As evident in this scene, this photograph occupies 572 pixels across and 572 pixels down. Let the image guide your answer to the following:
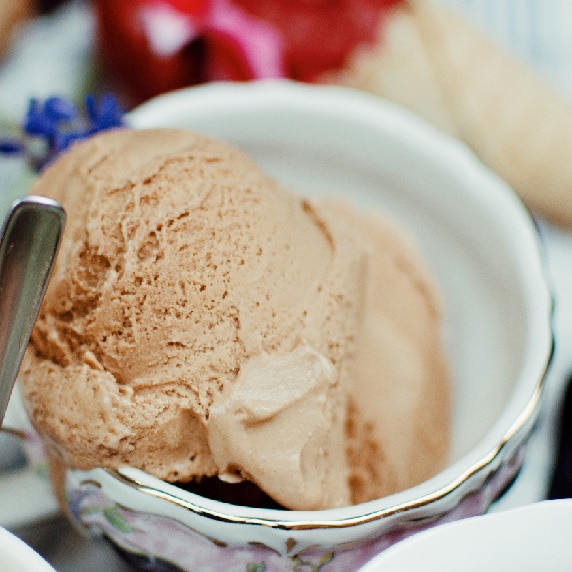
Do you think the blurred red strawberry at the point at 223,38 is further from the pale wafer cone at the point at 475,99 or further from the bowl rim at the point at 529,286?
the bowl rim at the point at 529,286

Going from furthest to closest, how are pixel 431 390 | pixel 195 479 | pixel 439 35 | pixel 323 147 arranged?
1. pixel 439 35
2. pixel 323 147
3. pixel 431 390
4. pixel 195 479

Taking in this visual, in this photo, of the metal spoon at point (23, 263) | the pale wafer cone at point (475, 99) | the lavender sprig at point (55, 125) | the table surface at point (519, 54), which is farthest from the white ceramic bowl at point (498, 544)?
the pale wafer cone at point (475, 99)

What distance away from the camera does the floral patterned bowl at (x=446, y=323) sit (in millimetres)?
Result: 569

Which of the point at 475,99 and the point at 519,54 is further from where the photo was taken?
the point at 519,54

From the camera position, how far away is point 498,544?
1.67 feet

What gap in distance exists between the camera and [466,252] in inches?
32.9

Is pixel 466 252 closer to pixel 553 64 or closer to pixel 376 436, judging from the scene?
pixel 376 436

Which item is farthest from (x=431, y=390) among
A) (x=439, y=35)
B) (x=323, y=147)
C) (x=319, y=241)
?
(x=439, y=35)

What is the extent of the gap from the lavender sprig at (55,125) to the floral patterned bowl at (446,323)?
0.04 m

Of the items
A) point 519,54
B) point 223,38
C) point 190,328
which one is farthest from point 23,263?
point 519,54

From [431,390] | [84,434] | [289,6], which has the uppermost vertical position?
[289,6]

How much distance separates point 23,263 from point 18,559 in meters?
0.20

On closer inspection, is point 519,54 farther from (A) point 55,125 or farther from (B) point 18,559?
(B) point 18,559

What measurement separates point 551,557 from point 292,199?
1.21 ft
